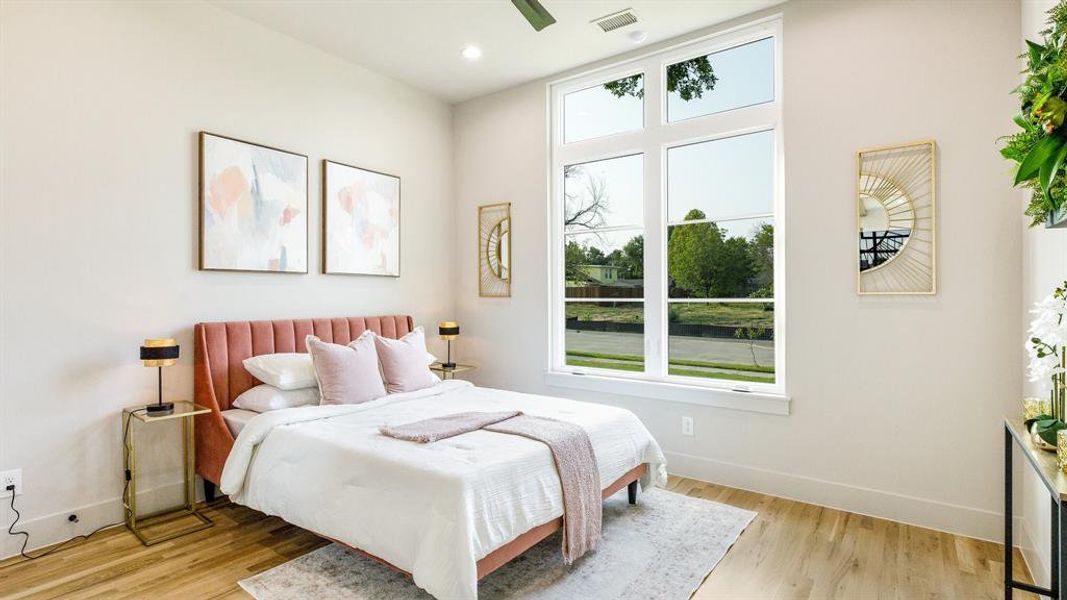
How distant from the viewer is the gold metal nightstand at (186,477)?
2865 millimetres

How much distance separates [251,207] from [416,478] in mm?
2408

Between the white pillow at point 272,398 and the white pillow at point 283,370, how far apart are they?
0.03 meters

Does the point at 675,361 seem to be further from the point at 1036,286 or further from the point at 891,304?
the point at 1036,286

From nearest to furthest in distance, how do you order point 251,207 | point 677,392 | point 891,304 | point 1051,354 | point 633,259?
point 1051,354, point 891,304, point 251,207, point 677,392, point 633,259

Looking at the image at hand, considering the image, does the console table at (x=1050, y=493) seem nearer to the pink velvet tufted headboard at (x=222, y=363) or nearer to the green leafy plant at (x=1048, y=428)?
the green leafy plant at (x=1048, y=428)

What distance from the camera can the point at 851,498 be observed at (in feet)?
10.5

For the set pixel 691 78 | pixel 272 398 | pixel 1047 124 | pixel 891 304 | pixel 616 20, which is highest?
pixel 616 20

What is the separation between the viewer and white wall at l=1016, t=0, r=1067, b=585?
2.25 metres

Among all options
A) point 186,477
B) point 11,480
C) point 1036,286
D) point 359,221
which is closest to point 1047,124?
point 1036,286

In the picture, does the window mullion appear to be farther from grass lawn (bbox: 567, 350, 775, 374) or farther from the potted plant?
the potted plant

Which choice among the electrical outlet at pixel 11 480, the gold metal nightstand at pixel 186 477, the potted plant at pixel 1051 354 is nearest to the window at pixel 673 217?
the potted plant at pixel 1051 354

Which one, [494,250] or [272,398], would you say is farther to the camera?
[494,250]

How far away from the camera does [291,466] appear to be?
8.70ft

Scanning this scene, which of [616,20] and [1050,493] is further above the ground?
[616,20]
